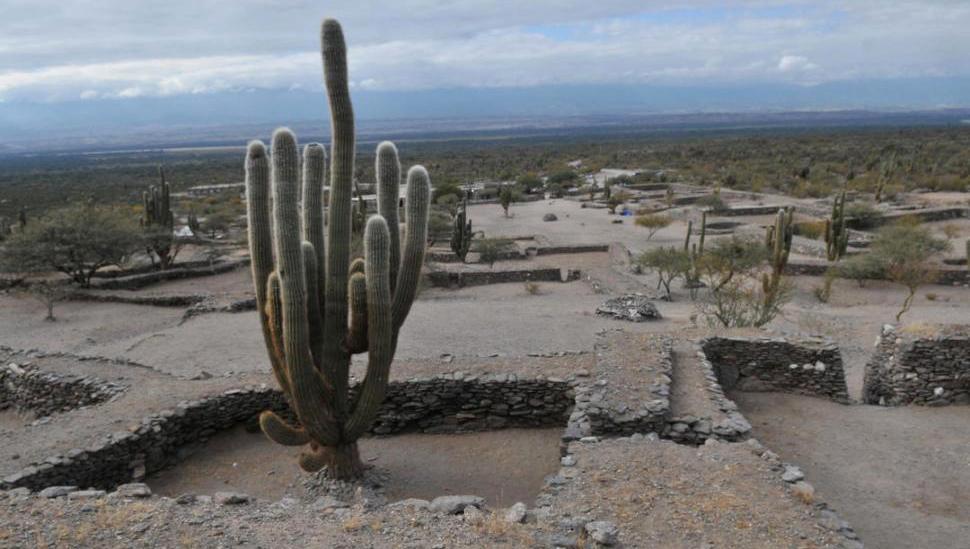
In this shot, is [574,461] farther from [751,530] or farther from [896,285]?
[896,285]

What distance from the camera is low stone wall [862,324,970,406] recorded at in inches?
430

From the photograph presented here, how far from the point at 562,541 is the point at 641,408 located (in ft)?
10.7

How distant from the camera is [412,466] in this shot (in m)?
9.64

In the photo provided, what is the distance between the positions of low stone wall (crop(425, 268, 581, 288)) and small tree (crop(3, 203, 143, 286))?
10.3 m

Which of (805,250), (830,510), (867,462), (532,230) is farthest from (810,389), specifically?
(532,230)

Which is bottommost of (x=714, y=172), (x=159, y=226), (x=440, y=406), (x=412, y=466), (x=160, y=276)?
(x=412, y=466)

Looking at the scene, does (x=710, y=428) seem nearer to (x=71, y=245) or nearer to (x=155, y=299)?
(x=155, y=299)

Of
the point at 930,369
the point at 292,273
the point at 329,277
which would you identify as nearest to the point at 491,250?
the point at 930,369

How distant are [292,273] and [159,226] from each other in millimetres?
19882

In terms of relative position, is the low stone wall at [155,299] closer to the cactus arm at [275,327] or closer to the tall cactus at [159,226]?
the tall cactus at [159,226]

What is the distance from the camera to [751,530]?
6277 millimetres

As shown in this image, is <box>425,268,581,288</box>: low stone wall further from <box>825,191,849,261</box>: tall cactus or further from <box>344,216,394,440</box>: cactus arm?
<box>344,216,394,440</box>: cactus arm

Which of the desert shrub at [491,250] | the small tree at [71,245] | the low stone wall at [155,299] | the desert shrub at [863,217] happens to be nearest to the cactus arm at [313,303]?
the low stone wall at [155,299]

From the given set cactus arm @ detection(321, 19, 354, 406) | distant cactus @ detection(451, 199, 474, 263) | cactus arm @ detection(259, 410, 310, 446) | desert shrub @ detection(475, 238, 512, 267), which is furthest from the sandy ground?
distant cactus @ detection(451, 199, 474, 263)
